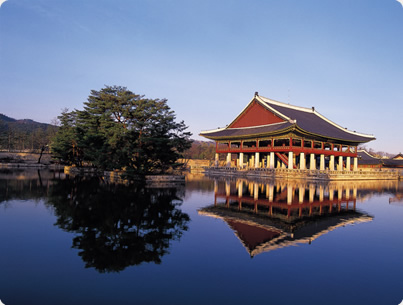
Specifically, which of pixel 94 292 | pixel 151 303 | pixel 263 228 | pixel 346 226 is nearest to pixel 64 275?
pixel 94 292

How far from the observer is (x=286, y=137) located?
148 ft

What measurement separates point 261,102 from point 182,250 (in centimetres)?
4860

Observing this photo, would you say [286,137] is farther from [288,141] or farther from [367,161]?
[367,161]

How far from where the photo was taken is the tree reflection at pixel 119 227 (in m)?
7.57

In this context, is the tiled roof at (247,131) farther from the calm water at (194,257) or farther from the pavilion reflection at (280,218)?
the calm water at (194,257)

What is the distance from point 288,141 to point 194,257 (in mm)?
44851

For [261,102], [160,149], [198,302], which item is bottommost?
[198,302]

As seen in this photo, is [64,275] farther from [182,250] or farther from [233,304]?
[233,304]

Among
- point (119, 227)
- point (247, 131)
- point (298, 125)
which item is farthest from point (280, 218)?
point (247, 131)

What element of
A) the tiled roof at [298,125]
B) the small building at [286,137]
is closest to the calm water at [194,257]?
the small building at [286,137]

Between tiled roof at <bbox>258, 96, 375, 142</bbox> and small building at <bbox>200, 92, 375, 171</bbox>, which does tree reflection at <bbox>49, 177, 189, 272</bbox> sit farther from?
tiled roof at <bbox>258, 96, 375, 142</bbox>

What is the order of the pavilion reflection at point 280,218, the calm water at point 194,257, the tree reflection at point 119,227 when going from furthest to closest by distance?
the pavilion reflection at point 280,218
the tree reflection at point 119,227
the calm water at point 194,257

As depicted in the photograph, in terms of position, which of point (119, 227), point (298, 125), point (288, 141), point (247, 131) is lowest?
point (119, 227)

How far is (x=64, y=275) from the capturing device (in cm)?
636
